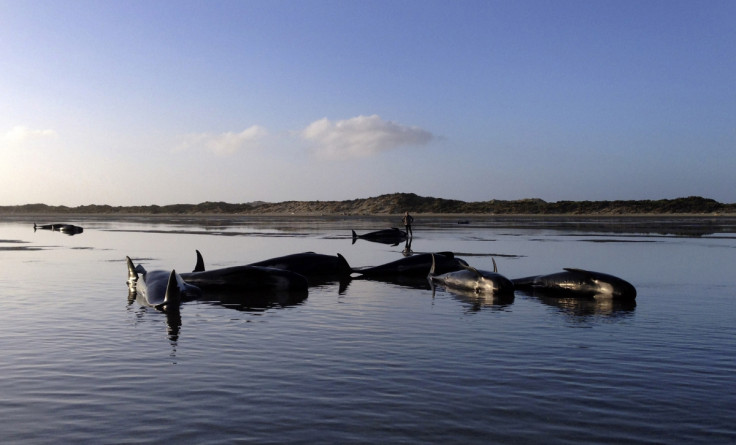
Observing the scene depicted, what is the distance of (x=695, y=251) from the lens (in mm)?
31688

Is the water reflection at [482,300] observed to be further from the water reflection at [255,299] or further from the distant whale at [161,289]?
the distant whale at [161,289]

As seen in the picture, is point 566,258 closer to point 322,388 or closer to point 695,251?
point 695,251

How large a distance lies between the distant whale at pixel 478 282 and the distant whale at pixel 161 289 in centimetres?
699

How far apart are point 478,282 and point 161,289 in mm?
8089

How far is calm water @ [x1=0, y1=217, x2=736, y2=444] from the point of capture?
22.1ft

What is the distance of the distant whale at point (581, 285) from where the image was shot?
16.2m

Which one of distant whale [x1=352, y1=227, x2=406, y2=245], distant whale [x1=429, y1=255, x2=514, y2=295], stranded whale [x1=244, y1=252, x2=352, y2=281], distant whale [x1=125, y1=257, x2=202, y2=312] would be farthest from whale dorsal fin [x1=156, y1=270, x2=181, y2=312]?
distant whale [x1=352, y1=227, x2=406, y2=245]

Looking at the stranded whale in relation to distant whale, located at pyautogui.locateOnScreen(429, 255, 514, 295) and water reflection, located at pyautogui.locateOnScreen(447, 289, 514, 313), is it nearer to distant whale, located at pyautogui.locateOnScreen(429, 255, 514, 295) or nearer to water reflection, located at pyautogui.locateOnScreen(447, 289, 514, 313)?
distant whale, located at pyautogui.locateOnScreen(429, 255, 514, 295)

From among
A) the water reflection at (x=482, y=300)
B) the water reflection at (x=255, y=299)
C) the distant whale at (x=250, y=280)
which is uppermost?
the distant whale at (x=250, y=280)

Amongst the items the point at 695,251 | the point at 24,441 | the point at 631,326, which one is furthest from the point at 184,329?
the point at 695,251

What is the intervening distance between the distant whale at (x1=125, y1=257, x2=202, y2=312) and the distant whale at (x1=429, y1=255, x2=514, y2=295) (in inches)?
275

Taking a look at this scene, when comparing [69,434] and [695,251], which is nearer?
[69,434]

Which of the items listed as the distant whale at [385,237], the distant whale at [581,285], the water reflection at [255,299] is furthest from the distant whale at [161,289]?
the distant whale at [385,237]

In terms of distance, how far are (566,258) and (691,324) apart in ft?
50.8
